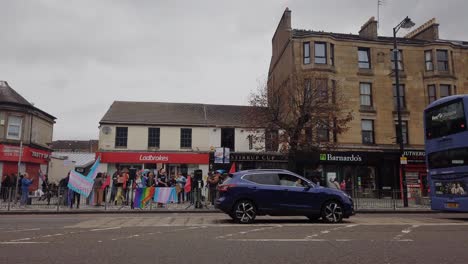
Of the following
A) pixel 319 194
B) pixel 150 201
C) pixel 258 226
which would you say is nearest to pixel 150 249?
pixel 258 226

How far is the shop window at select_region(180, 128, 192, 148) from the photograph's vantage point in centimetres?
3262

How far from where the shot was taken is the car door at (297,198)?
11508 mm

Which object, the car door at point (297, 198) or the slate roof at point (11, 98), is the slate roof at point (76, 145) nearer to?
the slate roof at point (11, 98)

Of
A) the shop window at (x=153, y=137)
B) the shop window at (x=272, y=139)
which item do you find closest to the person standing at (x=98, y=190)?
the shop window at (x=272, y=139)

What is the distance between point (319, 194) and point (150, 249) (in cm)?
616

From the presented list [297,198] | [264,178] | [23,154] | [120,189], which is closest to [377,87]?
[120,189]

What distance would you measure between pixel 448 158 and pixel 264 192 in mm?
7493

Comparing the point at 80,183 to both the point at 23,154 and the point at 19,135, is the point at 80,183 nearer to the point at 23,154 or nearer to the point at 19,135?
the point at 23,154

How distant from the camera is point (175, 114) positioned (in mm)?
34406

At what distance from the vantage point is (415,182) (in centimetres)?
2941

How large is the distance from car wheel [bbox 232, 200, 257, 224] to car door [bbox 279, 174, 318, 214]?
3.18 ft

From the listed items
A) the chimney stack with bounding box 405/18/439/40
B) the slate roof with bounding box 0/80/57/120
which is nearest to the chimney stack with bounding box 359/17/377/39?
the chimney stack with bounding box 405/18/439/40

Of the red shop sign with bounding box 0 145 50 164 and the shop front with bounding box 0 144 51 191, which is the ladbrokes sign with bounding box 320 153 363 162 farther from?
the red shop sign with bounding box 0 145 50 164

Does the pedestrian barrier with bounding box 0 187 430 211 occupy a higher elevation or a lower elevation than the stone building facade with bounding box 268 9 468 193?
lower
